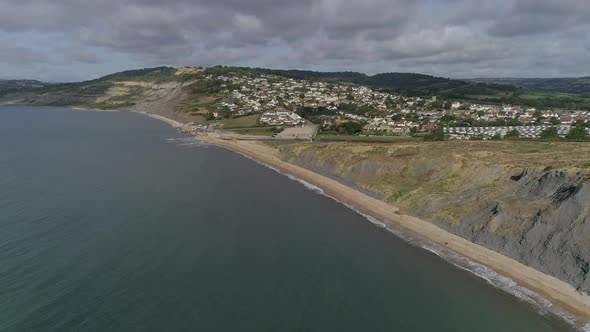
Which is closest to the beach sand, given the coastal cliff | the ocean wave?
the ocean wave

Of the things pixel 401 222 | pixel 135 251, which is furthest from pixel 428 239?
pixel 135 251

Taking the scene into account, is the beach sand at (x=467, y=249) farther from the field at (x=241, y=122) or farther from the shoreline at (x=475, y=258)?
the field at (x=241, y=122)

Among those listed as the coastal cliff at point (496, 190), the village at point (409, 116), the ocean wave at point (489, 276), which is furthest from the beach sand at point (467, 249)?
the village at point (409, 116)

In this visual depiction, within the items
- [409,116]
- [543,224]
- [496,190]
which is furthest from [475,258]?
[409,116]

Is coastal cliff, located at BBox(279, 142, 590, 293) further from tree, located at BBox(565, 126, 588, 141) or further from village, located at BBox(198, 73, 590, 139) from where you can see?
village, located at BBox(198, 73, 590, 139)

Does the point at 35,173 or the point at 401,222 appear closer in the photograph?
the point at 401,222

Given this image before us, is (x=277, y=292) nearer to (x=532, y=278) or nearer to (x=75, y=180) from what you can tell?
(x=532, y=278)
